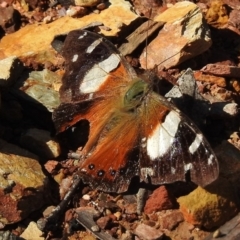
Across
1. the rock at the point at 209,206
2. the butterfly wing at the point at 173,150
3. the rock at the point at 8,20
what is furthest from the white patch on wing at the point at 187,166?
the rock at the point at 8,20

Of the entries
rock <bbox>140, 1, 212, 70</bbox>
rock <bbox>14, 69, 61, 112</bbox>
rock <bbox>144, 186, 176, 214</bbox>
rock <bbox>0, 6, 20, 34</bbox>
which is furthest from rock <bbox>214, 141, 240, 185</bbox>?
rock <bbox>0, 6, 20, 34</bbox>

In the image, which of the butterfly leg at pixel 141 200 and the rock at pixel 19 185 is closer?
the rock at pixel 19 185

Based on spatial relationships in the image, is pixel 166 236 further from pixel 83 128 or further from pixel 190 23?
pixel 190 23

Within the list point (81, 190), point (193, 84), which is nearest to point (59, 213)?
point (81, 190)

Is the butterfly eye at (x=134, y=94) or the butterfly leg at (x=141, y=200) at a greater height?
the butterfly eye at (x=134, y=94)

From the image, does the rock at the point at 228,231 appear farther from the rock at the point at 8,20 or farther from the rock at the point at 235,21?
the rock at the point at 8,20

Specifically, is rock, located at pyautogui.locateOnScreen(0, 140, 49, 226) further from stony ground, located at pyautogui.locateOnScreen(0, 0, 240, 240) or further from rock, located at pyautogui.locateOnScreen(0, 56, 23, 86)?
rock, located at pyautogui.locateOnScreen(0, 56, 23, 86)

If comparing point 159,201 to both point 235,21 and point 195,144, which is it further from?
point 235,21
